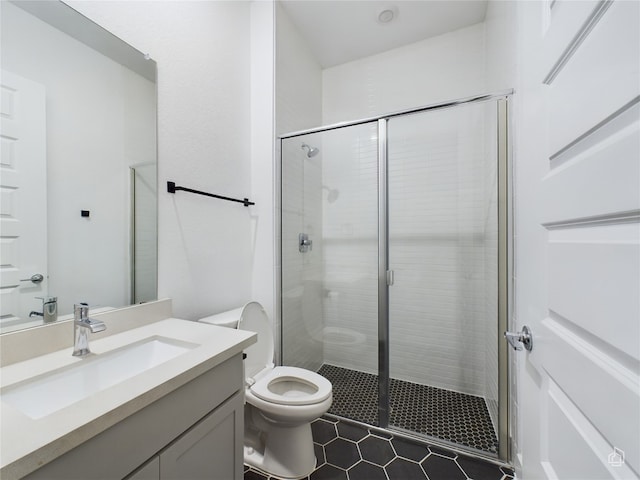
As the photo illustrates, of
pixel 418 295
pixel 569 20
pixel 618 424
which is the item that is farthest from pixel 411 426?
pixel 569 20

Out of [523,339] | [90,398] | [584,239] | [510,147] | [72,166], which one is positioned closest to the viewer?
[584,239]

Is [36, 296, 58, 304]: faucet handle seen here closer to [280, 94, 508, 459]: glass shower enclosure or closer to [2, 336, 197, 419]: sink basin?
[2, 336, 197, 419]: sink basin

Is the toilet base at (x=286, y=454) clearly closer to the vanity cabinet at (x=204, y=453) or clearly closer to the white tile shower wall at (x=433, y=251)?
the vanity cabinet at (x=204, y=453)

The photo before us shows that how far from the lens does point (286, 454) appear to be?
1.37 meters

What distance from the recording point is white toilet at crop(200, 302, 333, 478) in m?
1.32

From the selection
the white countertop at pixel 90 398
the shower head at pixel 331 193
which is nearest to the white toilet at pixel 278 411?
the white countertop at pixel 90 398

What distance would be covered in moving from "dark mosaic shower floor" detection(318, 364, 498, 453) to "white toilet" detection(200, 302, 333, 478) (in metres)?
0.51

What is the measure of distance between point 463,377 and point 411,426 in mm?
611

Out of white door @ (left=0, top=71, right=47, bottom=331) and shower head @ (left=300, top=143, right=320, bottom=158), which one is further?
shower head @ (left=300, top=143, right=320, bottom=158)

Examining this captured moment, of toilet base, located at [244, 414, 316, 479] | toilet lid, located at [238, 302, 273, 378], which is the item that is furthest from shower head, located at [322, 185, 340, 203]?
toilet base, located at [244, 414, 316, 479]

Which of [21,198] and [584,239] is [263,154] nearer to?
[21,198]

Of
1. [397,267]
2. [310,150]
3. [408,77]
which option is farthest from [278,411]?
[408,77]

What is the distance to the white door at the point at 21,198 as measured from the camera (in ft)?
2.80

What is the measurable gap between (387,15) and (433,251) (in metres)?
1.78
